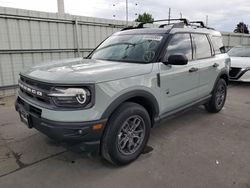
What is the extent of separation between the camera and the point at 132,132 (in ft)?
9.46

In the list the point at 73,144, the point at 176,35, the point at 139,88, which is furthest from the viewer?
the point at 176,35

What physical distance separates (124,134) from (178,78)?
126 centimetres

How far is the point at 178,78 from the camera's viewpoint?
3391 mm

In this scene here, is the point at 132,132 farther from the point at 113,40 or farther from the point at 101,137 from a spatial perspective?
the point at 113,40

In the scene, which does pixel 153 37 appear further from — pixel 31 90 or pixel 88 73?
pixel 31 90

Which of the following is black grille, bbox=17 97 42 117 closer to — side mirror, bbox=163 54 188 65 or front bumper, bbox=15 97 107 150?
front bumper, bbox=15 97 107 150

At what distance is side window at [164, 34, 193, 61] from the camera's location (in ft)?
10.9

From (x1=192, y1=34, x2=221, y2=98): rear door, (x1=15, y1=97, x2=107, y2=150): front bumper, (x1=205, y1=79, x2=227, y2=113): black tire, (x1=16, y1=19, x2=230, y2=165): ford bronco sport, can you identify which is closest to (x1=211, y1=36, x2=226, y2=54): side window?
(x1=192, y1=34, x2=221, y2=98): rear door

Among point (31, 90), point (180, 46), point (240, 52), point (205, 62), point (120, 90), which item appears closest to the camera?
point (120, 90)

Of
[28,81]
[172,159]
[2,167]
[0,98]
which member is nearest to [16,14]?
[0,98]

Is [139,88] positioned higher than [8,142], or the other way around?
[139,88]

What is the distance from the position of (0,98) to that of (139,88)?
5.07 m

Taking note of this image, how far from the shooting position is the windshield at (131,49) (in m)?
3.17

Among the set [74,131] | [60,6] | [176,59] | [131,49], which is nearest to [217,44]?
[176,59]
